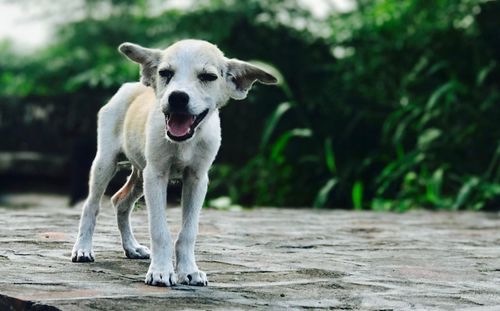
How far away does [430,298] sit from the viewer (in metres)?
3.85

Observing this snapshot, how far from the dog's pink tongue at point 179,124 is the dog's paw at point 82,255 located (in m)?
0.87

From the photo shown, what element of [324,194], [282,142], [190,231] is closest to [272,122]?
[282,142]

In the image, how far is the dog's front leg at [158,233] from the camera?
383 cm

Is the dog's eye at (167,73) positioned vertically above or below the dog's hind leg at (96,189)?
above

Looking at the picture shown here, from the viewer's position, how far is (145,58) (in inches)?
164

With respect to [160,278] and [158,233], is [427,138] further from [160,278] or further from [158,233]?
[160,278]

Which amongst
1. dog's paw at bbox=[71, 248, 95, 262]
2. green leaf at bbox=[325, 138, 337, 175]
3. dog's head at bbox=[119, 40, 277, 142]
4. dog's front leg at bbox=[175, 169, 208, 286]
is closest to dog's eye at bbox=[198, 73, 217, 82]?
dog's head at bbox=[119, 40, 277, 142]

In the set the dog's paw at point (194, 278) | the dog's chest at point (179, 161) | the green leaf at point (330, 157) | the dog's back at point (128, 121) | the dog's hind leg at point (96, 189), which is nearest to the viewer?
the dog's paw at point (194, 278)

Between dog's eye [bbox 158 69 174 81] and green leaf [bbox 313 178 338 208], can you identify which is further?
green leaf [bbox 313 178 338 208]

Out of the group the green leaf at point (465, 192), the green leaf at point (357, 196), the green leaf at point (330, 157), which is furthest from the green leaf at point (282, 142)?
the green leaf at point (465, 192)

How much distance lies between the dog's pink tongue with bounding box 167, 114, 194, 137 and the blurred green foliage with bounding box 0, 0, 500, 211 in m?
4.89

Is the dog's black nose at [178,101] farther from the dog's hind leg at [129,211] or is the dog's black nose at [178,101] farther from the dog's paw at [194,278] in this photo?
the dog's hind leg at [129,211]

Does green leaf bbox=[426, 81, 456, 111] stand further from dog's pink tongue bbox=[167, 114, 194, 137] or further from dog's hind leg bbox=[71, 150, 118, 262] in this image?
dog's pink tongue bbox=[167, 114, 194, 137]

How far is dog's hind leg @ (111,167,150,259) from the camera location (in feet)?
15.2
